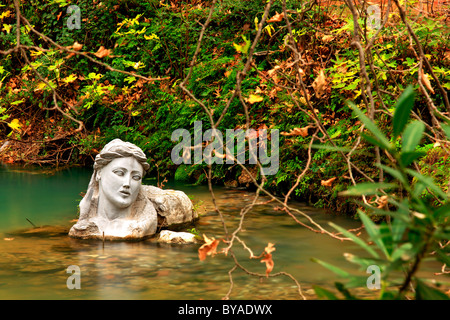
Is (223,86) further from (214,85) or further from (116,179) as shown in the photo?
(116,179)

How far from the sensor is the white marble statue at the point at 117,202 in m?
6.41

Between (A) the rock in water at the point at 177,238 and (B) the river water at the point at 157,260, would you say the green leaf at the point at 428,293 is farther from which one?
(A) the rock in water at the point at 177,238

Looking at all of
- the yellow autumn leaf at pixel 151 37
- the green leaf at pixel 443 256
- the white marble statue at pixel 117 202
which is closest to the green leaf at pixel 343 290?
the green leaf at pixel 443 256

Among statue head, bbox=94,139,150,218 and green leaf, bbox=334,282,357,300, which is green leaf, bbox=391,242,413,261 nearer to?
green leaf, bbox=334,282,357,300

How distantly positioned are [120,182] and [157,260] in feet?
3.73

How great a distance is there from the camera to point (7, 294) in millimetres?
4727

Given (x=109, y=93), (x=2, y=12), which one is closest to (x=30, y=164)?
(x=109, y=93)

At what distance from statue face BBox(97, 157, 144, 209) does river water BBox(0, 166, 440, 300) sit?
19.6 inches

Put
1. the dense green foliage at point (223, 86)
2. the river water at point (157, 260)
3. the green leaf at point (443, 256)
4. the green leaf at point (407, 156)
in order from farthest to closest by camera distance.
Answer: the dense green foliage at point (223, 86)
the river water at point (157, 260)
the green leaf at point (443, 256)
the green leaf at point (407, 156)

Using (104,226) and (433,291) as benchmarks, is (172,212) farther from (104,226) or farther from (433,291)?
(433,291)

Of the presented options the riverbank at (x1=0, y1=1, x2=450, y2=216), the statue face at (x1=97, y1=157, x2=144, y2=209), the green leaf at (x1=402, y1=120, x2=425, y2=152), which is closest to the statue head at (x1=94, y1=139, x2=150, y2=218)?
the statue face at (x1=97, y1=157, x2=144, y2=209)

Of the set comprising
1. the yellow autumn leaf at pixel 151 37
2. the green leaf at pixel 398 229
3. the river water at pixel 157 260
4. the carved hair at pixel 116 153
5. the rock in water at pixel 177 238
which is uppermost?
the yellow autumn leaf at pixel 151 37

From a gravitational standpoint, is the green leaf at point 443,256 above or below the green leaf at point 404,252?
below

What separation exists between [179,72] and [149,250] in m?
6.12
